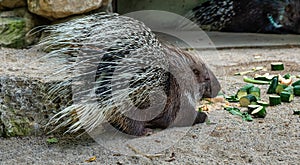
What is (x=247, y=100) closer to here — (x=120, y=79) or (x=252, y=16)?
(x=120, y=79)

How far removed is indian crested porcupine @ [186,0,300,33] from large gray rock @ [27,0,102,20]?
1.89 meters

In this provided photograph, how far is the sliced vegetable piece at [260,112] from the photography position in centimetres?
220

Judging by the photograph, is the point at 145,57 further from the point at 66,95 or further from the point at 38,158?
the point at 38,158

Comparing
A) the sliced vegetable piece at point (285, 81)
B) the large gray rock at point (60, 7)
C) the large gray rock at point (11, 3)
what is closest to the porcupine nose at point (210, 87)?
the sliced vegetable piece at point (285, 81)

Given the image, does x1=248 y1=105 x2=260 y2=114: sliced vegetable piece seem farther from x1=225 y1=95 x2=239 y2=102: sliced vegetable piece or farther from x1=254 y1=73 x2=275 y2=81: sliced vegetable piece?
x1=254 y1=73 x2=275 y2=81: sliced vegetable piece

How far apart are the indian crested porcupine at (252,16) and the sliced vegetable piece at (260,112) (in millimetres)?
2638

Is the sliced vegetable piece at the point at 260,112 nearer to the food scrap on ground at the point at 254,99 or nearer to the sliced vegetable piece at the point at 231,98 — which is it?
the food scrap on ground at the point at 254,99


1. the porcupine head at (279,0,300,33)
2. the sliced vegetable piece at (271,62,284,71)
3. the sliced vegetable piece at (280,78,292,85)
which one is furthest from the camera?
the porcupine head at (279,0,300,33)

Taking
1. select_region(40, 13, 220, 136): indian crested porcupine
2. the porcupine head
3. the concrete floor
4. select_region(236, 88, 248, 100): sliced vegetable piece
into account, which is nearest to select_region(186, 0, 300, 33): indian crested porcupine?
the porcupine head

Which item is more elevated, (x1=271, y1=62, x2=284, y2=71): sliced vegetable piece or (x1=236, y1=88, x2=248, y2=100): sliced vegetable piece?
(x1=236, y1=88, x2=248, y2=100): sliced vegetable piece

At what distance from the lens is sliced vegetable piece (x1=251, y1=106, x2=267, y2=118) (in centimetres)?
220

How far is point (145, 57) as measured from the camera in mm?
1897

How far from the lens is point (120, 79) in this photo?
5.91 ft

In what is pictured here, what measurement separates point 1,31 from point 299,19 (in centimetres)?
303
